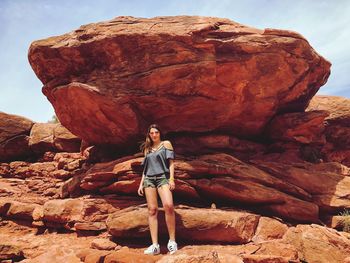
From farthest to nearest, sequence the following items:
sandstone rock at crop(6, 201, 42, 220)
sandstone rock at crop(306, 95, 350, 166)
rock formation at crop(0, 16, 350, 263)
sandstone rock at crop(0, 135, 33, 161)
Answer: sandstone rock at crop(0, 135, 33, 161) → sandstone rock at crop(306, 95, 350, 166) → sandstone rock at crop(6, 201, 42, 220) → rock formation at crop(0, 16, 350, 263)

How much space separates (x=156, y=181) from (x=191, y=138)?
4.46 m

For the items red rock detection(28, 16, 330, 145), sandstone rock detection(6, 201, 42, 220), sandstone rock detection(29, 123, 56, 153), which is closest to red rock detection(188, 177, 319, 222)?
red rock detection(28, 16, 330, 145)

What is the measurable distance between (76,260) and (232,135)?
334 inches

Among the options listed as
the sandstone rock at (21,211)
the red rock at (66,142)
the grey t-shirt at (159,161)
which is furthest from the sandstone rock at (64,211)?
the red rock at (66,142)

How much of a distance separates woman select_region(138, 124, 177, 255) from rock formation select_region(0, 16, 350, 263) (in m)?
0.87

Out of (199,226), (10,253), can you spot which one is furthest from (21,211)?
(199,226)

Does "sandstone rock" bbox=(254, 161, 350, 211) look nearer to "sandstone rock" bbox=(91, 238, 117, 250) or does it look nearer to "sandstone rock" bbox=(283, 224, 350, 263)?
"sandstone rock" bbox=(283, 224, 350, 263)

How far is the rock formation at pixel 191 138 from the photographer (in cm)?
988

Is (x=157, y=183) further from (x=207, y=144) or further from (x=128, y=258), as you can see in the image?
(x=207, y=144)

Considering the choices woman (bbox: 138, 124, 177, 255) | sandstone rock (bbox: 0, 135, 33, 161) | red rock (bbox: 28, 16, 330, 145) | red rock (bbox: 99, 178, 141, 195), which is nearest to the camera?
woman (bbox: 138, 124, 177, 255)

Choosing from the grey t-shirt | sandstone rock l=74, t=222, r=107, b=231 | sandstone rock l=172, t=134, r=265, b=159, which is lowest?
sandstone rock l=74, t=222, r=107, b=231

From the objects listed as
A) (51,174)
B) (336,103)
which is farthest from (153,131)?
(336,103)

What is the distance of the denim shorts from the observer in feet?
30.6

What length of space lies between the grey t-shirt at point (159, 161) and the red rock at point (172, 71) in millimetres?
3429
